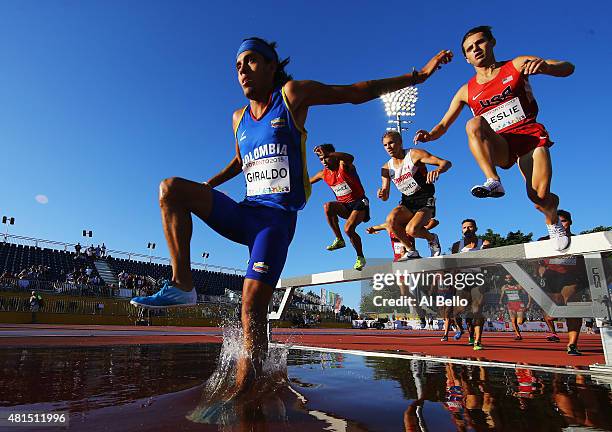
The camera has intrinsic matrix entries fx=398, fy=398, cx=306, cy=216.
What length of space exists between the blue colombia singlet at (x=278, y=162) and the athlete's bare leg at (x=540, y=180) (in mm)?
2205

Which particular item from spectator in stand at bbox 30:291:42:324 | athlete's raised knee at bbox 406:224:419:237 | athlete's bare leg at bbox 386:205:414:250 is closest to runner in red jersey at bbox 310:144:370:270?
athlete's bare leg at bbox 386:205:414:250

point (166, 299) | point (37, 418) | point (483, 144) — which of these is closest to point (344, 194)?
point (483, 144)

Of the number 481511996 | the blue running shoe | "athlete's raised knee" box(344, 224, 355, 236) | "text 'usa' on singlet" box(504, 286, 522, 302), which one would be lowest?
the number 481511996

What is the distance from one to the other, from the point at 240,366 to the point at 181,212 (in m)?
1.05

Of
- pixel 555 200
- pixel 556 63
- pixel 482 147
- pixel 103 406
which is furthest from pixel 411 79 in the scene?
pixel 103 406

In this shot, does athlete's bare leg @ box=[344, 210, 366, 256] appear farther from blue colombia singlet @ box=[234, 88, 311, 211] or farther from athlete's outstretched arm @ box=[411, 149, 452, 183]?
blue colombia singlet @ box=[234, 88, 311, 211]

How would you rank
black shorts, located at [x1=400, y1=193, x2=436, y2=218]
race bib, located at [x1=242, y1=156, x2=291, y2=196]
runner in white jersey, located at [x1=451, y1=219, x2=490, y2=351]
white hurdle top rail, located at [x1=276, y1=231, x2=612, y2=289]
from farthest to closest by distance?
runner in white jersey, located at [x1=451, y1=219, x2=490, y2=351]
black shorts, located at [x1=400, y1=193, x2=436, y2=218]
white hurdle top rail, located at [x1=276, y1=231, x2=612, y2=289]
race bib, located at [x1=242, y1=156, x2=291, y2=196]

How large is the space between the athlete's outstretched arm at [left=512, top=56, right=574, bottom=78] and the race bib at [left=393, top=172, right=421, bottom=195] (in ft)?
8.39

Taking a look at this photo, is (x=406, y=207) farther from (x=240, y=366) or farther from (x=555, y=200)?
(x=240, y=366)

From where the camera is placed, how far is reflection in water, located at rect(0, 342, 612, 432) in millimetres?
1825

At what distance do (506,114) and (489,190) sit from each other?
109 centimetres

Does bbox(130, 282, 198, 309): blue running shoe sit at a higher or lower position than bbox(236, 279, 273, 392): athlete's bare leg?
higher

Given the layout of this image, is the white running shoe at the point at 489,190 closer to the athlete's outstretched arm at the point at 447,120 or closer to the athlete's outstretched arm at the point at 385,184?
the athlete's outstretched arm at the point at 447,120

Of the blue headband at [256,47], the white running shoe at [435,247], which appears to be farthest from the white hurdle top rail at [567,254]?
the blue headband at [256,47]
